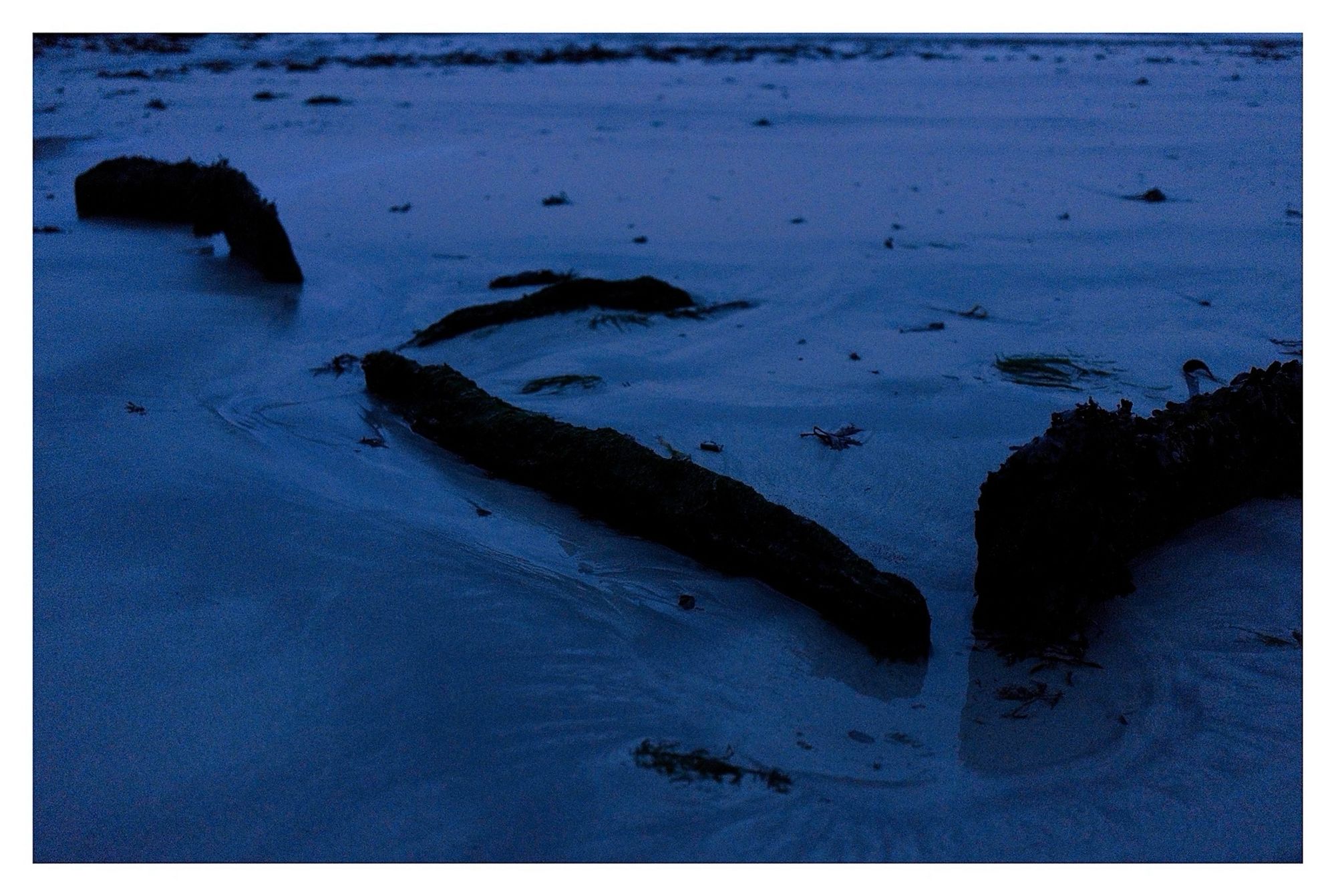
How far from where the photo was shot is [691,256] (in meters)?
5.27

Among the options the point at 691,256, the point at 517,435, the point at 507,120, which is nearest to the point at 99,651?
the point at 517,435

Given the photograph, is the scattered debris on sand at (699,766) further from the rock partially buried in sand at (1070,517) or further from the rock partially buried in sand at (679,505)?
the rock partially buried in sand at (1070,517)

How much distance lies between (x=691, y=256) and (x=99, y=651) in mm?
3654

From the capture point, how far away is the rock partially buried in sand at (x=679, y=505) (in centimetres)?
222

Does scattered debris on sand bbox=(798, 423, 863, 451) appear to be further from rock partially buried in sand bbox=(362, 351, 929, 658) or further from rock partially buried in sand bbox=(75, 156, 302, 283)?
rock partially buried in sand bbox=(75, 156, 302, 283)

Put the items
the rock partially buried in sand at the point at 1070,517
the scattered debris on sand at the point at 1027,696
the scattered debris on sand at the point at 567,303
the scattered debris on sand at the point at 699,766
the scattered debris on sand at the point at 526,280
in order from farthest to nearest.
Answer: the scattered debris on sand at the point at 526,280, the scattered debris on sand at the point at 567,303, the rock partially buried in sand at the point at 1070,517, the scattered debris on sand at the point at 1027,696, the scattered debris on sand at the point at 699,766

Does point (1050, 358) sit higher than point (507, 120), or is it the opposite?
point (507, 120)

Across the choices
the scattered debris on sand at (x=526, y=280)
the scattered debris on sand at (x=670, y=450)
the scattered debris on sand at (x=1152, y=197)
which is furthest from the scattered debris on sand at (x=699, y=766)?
the scattered debris on sand at (x=1152, y=197)

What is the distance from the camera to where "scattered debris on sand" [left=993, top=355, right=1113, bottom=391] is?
361cm

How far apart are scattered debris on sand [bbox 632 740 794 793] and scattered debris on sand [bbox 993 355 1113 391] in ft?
7.07

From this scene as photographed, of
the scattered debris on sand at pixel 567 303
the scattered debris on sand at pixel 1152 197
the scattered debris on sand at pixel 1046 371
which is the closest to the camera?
the scattered debris on sand at pixel 1046 371

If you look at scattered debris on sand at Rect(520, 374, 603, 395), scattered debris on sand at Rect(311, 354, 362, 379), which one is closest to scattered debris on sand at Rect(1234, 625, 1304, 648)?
scattered debris on sand at Rect(520, 374, 603, 395)

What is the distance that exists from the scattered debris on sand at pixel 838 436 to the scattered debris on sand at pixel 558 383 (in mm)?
853

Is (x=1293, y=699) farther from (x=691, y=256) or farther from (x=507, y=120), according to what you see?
(x=507, y=120)
